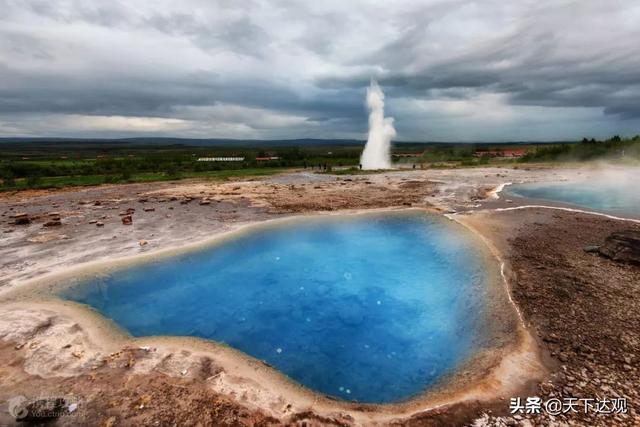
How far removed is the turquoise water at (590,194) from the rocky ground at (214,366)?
4.80 m

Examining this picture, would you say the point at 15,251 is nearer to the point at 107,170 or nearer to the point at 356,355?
the point at 356,355

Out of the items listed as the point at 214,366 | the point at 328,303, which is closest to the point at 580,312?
the point at 328,303

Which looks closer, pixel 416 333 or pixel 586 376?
pixel 586 376

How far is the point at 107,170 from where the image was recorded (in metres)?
48.6

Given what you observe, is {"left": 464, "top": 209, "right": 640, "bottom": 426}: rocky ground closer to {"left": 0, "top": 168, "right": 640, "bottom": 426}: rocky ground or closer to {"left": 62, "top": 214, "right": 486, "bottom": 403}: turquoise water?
{"left": 0, "top": 168, "right": 640, "bottom": 426}: rocky ground

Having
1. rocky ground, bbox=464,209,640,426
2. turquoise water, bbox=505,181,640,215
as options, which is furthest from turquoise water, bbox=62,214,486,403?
turquoise water, bbox=505,181,640,215

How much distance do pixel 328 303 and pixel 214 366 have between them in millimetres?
4479

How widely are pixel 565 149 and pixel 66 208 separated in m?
66.5

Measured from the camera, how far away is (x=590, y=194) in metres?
25.8

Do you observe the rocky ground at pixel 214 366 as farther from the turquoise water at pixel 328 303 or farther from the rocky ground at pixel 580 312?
the turquoise water at pixel 328 303

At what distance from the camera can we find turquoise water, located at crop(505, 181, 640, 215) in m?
20.9

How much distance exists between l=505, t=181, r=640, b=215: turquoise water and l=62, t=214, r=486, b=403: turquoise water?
1219cm

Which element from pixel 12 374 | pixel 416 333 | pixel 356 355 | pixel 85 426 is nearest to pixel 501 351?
pixel 416 333

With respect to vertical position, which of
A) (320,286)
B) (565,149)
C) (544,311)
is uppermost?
(565,149)
